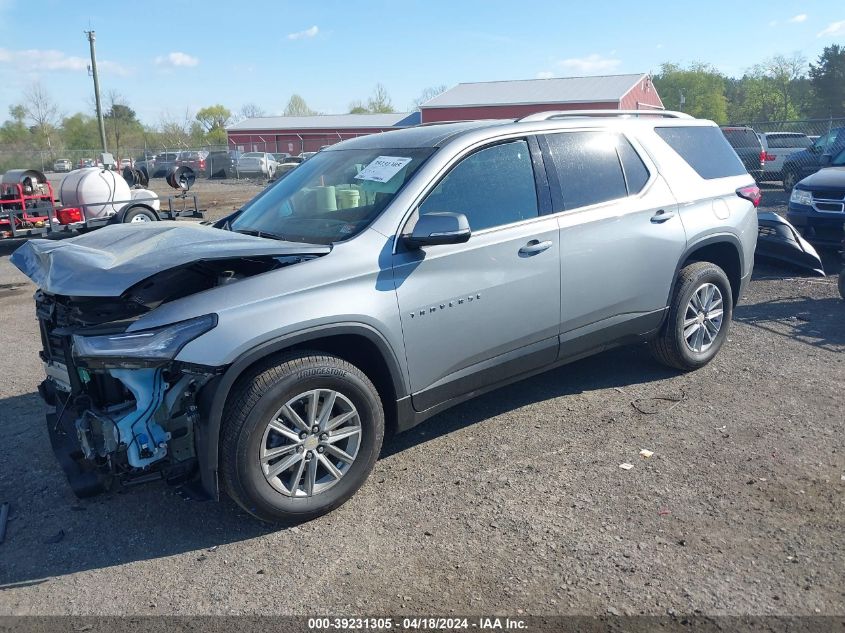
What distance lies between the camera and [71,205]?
44.7 ft

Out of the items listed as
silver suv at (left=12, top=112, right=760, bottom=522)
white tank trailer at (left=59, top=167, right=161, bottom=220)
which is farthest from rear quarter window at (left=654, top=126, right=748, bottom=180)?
white tank trailer at (left=59, top=167, right=161, bottom=220)

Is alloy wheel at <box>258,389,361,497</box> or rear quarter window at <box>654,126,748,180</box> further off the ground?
rear quarter window at <box>654,126,748,180</box>

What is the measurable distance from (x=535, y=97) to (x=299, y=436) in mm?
49340

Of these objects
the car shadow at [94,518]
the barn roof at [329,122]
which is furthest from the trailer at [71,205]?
the barn roof at [329,122]

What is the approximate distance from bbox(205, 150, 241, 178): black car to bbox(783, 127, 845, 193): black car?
106 feet

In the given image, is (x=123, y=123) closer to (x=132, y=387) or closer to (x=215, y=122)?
(x=215, y=122)

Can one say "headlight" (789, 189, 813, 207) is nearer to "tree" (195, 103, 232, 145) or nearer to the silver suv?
the silver suv

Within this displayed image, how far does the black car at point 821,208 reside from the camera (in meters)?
9.58

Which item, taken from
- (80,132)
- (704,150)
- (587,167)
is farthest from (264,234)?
(80,132)

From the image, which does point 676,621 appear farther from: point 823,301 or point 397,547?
point 823,301

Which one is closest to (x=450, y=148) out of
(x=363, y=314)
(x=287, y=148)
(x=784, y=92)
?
(x=363, y=314)

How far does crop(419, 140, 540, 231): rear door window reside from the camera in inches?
162

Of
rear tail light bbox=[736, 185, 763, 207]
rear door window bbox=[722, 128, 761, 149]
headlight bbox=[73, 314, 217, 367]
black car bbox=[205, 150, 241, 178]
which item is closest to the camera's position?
headlight bbox=[73, 314, 217, 367]

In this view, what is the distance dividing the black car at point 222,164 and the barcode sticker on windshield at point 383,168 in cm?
4112
